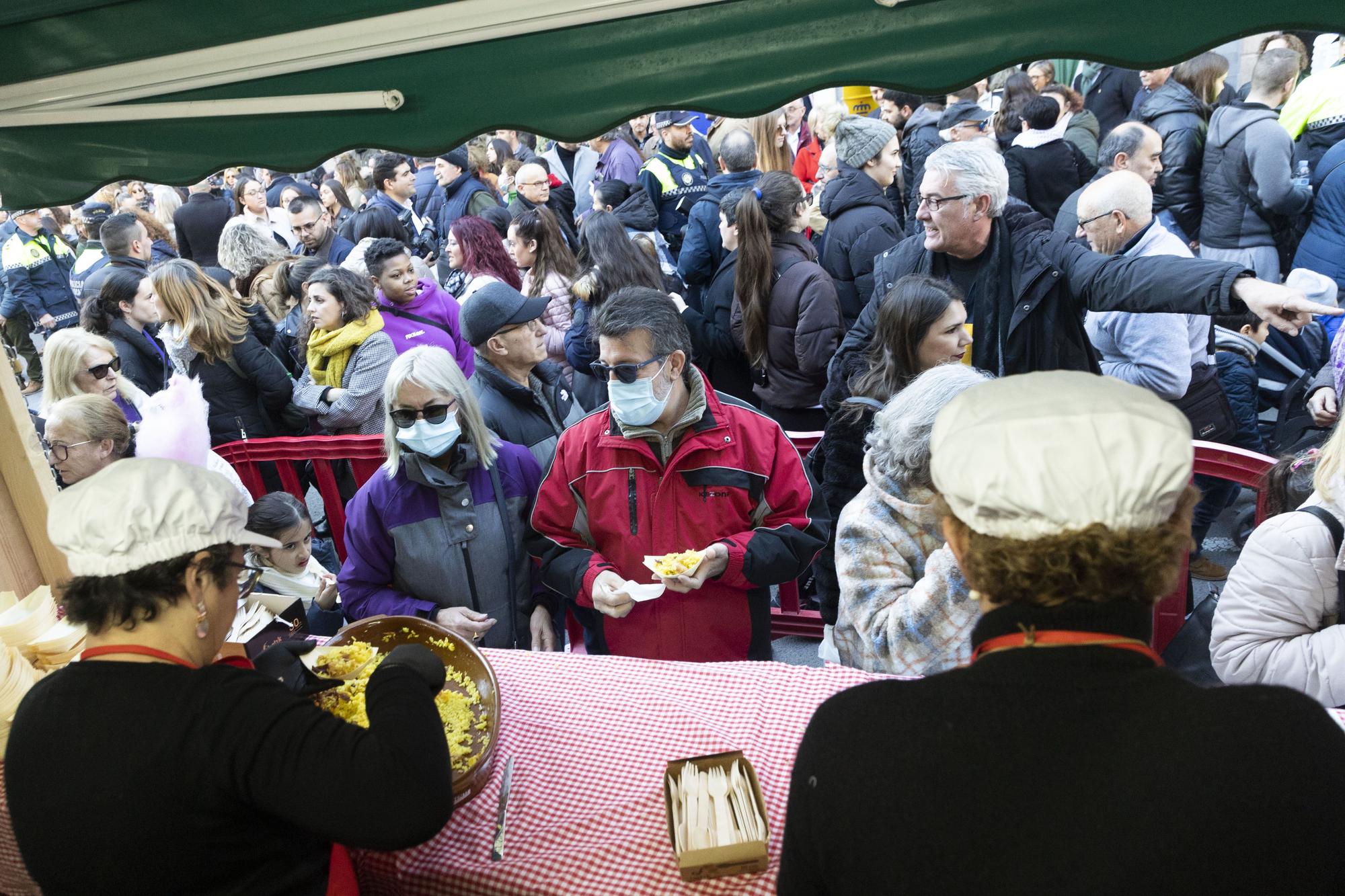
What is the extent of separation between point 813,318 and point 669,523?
8.14 ft

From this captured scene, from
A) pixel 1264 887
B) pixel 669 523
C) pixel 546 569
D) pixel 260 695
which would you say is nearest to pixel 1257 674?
pixel 1264 887

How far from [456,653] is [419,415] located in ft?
3.57

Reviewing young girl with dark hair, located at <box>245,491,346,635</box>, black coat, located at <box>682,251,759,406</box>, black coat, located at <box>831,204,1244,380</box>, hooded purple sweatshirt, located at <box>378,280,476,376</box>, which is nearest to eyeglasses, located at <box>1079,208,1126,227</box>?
black coat, located at <box>831,204,1244,380</box>

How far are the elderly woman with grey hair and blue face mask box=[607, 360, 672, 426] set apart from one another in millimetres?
736

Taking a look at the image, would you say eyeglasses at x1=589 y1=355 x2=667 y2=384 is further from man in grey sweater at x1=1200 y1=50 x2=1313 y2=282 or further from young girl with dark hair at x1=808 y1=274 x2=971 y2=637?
man in grey sweater at x1=1200 y1=50 x2=1313 y2=282

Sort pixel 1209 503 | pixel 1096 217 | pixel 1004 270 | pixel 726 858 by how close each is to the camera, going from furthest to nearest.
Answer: pixel 1209 503, pixel 1096 217, pixel 1004 270, pixel 726 858

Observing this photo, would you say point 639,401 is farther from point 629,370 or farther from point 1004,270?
point 1004,270

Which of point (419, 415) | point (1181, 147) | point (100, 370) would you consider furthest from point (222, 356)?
point (1181, 147)

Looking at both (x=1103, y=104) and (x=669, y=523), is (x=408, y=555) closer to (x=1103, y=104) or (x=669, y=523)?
(x=669, y=523)

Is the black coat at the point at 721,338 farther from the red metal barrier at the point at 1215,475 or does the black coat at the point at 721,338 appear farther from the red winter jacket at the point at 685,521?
the red metal barrier at the point at 1215,475

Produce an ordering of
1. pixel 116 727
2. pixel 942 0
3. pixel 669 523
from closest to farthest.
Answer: pixel 116 727
pixel 942 0
pixel 669 523

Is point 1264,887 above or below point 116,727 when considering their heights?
below

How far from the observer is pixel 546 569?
3330mm

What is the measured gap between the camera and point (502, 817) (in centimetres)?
226
